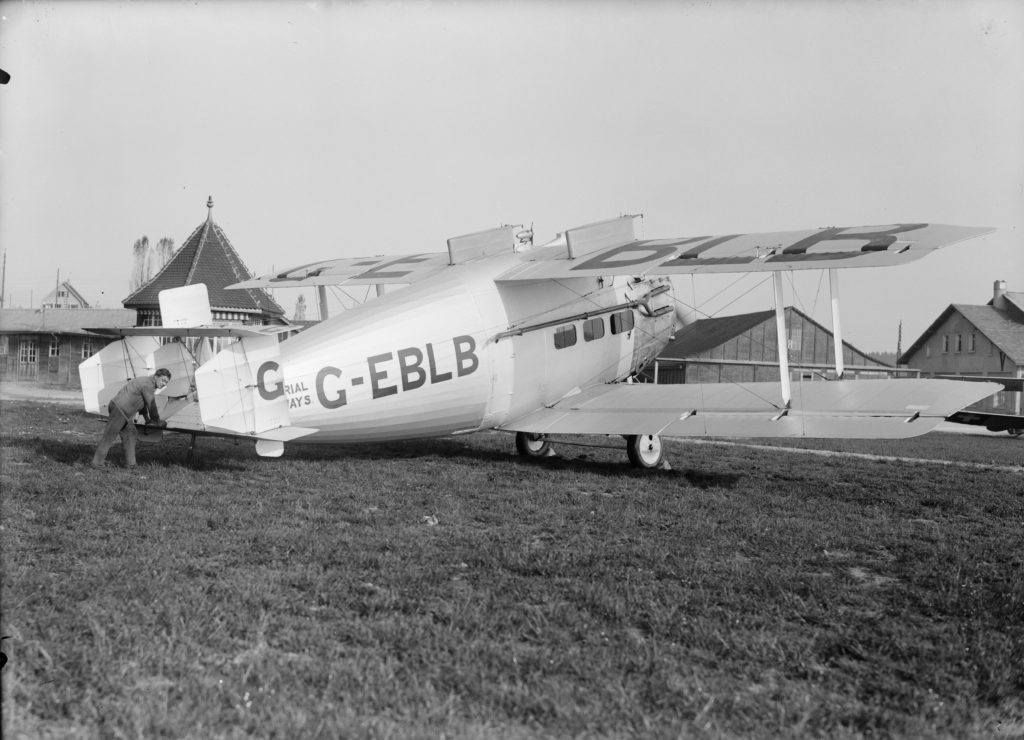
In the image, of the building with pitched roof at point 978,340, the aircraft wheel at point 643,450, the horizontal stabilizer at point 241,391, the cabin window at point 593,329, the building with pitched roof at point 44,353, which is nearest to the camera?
the horizontal stabilizer at point 241,391

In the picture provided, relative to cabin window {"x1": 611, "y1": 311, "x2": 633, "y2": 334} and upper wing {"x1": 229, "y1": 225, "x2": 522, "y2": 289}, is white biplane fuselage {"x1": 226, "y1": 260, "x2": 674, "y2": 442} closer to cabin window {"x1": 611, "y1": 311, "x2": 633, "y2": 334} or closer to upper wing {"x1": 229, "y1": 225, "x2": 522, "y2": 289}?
cabin window {"x1": 611, "y1": 311, "x2": 633, "y2": 334}

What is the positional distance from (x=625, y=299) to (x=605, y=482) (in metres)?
4.41

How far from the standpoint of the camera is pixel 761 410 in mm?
11727

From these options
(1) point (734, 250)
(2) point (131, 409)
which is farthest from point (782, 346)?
(2) point (131, 409)

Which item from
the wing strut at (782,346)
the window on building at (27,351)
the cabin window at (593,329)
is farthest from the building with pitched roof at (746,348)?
the window on building at (27,351)

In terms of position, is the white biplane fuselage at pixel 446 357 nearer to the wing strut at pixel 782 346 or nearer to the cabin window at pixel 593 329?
the cabin window at pixel 593 329

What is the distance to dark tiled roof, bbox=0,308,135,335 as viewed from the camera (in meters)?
52.4

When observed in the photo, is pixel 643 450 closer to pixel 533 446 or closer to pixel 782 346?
pixel 533 446

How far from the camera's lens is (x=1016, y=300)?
58.3 m

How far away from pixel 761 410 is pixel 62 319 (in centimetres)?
5649

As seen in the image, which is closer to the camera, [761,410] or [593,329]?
[761,410]

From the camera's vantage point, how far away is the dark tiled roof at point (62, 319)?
2063 inches

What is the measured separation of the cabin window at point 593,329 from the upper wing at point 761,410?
3.12ft

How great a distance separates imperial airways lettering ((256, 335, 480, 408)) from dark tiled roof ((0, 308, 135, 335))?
4794 cm
